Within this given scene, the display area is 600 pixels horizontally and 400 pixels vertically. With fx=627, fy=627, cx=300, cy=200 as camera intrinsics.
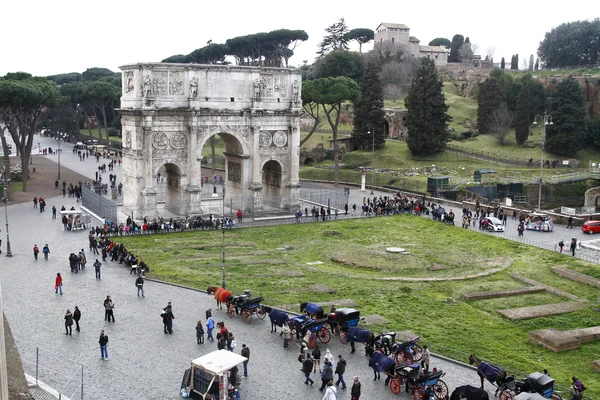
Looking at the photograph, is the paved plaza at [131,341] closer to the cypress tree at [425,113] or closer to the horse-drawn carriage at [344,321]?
the horse-drawn carriage at [344,321]

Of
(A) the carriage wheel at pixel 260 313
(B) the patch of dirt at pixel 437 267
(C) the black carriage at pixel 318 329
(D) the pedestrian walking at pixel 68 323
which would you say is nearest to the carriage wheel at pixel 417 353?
(C) the black carriage at pixel 318 329

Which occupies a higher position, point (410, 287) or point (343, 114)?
point (343, 114)

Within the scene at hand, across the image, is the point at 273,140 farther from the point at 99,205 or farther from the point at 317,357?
the point at 317,357

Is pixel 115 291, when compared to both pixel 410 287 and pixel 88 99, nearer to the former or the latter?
pixel 410 287

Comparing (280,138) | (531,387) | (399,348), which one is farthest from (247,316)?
(280,138)

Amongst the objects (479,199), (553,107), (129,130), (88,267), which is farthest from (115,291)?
(553,107)

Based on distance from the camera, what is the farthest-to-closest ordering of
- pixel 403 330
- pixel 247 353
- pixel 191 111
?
pixel 191 111 → pixel 403 330 → pixel 247 353

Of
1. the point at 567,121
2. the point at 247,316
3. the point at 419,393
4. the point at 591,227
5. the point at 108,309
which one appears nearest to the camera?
the point at 419,393
